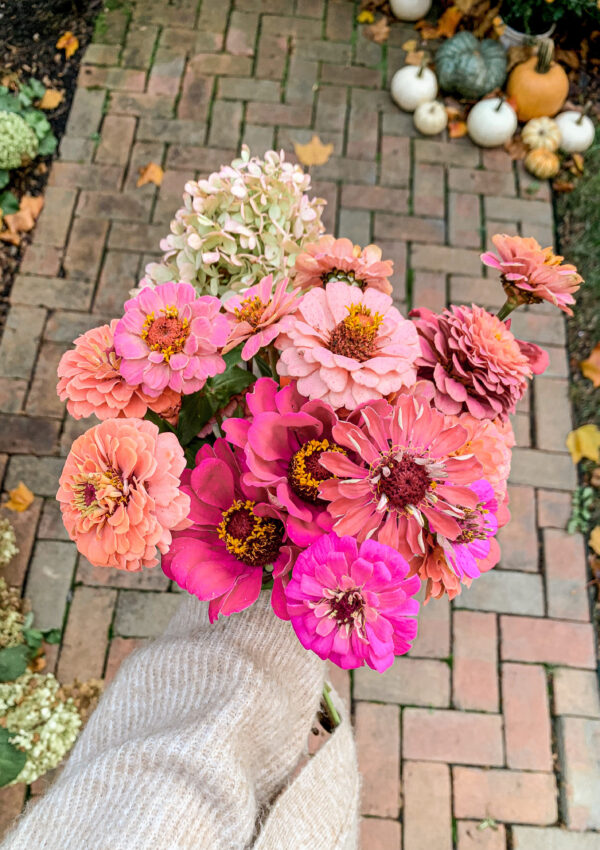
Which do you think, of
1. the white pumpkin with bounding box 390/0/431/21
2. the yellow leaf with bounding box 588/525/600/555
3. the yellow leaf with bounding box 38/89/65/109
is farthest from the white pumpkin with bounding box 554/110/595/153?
the yellow leaf with bounding box 38/89/65/109

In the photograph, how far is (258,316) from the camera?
81cm

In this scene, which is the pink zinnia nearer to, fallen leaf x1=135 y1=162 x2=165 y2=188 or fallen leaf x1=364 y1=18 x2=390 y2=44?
fallen leaf x1=135 y1=162 x2=165 y2=188

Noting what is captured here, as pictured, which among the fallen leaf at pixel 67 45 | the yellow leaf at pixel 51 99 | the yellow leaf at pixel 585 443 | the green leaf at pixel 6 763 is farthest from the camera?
the fallen leaf at pixel 67 45

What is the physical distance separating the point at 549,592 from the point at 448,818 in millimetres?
867

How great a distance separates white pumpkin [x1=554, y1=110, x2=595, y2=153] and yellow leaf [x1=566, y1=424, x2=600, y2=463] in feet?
A: 4.74

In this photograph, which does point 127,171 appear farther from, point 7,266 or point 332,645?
point 332,645

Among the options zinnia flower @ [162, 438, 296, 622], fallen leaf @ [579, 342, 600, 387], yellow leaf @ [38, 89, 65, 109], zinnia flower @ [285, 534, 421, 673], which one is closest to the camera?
zinnia flower @ [285, 534, 421, 673]

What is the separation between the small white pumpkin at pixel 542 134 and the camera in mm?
3076

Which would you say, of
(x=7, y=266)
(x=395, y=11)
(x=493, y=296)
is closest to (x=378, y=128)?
(x=395, y=11)

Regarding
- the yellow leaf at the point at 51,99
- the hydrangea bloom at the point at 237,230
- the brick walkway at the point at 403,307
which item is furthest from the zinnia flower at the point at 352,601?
the yellow leaf at the point at 51,99

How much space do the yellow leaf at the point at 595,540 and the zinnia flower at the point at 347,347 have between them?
2.05 meters

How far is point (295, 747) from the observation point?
97cm

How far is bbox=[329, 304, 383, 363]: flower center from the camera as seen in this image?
74 centimetres

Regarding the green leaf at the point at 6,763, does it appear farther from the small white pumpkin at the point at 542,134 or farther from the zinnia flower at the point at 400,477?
the small white pumpkin at the point at 542,134
